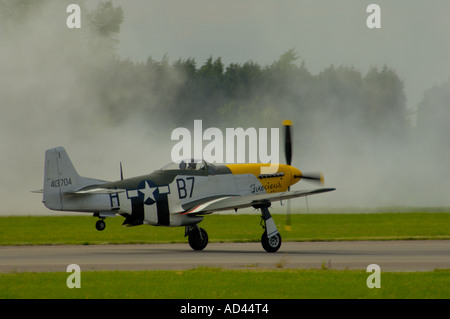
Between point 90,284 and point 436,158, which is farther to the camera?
point 436,158

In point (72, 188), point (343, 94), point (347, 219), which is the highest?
point (343, 94)

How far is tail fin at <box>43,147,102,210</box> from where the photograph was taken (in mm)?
26094

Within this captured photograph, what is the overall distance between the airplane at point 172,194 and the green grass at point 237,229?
4665 mm

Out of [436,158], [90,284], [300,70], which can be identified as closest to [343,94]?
[300,70]

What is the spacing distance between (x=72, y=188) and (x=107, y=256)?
2.73 meters

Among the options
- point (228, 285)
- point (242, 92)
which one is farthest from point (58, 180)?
point (242, 92)

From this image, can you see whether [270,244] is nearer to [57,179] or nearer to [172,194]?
[172,194]

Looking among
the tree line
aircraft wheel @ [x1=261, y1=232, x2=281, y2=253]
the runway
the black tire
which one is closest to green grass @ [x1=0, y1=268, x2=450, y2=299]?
the runway

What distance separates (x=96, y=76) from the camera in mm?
58938

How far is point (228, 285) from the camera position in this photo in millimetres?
16828

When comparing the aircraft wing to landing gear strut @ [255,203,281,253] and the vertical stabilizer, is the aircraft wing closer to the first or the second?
landing gear strut @ [255,203,281,253]

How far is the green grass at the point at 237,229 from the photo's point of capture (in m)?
34.2

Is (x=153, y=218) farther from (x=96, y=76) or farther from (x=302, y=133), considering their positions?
(x=302, y=133)
